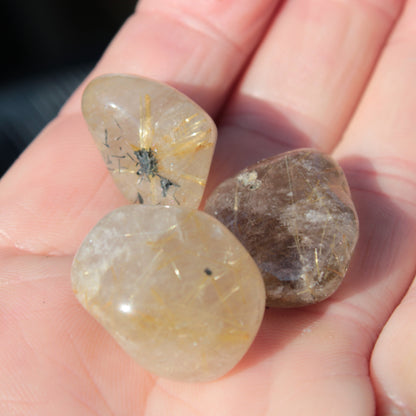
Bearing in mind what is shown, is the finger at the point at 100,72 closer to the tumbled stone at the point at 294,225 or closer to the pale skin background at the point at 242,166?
the pale skin background at the point at 242,166

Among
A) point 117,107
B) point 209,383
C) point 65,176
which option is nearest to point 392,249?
point 209,383

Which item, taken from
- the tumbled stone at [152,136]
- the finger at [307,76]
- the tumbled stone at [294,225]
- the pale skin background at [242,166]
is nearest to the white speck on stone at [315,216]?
the tumbled stone at [294,225]

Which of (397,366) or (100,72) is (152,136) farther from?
(397,366)

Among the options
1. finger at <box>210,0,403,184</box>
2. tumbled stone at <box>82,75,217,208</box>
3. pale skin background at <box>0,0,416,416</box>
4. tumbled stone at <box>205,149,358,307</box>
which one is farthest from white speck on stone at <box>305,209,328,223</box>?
finger at <box>210,0,403,184</box>

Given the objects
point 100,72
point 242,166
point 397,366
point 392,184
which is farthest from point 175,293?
point 100,72

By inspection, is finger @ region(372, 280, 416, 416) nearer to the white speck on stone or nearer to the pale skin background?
the pale skin background

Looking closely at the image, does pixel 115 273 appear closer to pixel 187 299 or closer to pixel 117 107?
pixel 187 299
